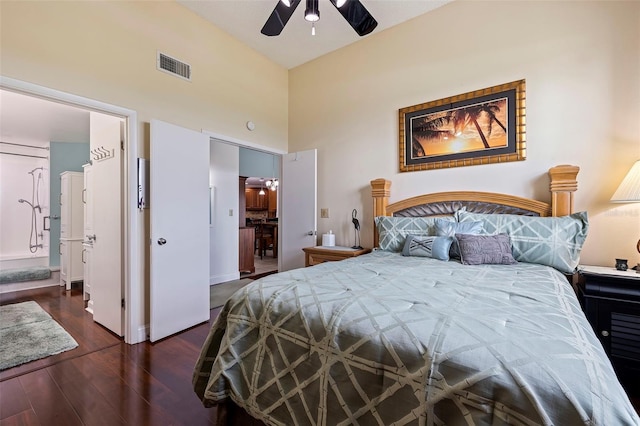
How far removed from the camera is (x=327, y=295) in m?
1.33

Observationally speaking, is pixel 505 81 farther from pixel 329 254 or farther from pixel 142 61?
→ pixel 142 61

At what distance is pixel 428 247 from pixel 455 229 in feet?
1.02

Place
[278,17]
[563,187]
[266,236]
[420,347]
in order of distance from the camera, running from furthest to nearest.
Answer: [266,236] → [563,187] → [278,17] → [420,347]

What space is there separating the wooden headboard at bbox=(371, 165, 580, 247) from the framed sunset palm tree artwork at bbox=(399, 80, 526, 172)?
33cm

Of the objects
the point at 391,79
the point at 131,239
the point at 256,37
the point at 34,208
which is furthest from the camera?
the point at 34,208

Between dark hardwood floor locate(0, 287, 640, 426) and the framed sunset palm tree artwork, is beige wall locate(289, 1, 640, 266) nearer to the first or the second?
the framed sunset palm tree artwork

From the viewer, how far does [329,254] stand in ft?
11.0

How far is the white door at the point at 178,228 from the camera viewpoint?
2.67 meters

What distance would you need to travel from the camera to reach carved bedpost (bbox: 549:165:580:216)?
2.32 metres

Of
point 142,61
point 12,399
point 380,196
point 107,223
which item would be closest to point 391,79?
point 380,196

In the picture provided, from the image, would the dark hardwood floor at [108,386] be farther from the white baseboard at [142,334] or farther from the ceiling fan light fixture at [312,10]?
the ceiling fan light fixture at [312,10]

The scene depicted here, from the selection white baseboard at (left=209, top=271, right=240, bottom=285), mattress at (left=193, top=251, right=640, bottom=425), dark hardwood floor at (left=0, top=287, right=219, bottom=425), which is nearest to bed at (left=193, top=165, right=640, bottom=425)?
mattress at (left=193, top=251, right=640, bottom=425)

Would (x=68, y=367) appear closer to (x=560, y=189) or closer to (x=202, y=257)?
(x=202, y=257)

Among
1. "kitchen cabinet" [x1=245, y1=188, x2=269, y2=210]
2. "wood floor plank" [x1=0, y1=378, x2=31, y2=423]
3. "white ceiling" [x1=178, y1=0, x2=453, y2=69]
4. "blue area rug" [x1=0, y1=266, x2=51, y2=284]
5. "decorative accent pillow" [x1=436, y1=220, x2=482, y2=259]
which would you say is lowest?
"wood floor plank" [x1=0, y1=378, x2=31, y2=423]
